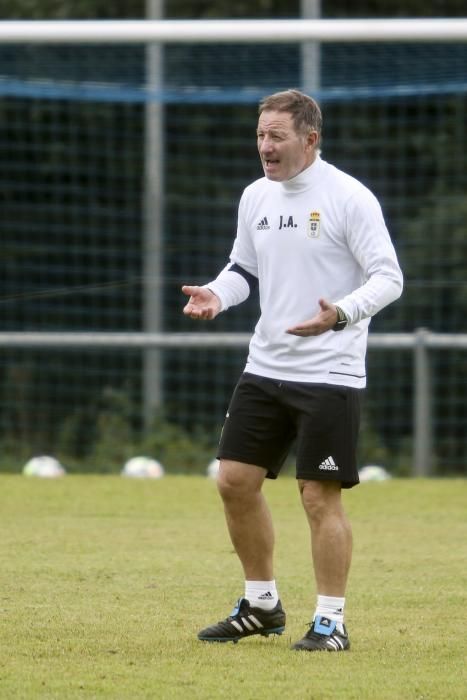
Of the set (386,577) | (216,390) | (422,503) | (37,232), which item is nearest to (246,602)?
(386,577)

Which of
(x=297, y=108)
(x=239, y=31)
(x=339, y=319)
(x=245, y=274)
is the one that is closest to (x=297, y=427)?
(x=339, y=319)

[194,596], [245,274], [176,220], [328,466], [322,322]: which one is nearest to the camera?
[322,322]

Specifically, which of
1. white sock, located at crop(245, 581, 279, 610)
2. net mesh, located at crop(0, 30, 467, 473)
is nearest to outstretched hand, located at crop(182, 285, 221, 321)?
white sock, located at crop(245, 581, 279, 610)

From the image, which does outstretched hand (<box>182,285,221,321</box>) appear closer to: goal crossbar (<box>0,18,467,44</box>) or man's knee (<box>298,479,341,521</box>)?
→ man's knee (<box>298,479,341,521</box>)

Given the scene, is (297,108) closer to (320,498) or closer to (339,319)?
(339,319)

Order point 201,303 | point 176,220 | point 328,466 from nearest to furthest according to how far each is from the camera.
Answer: point 328,466
point 201,303
point 176,220

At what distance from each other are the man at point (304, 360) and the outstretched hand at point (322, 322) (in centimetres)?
14

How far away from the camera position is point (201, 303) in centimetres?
540

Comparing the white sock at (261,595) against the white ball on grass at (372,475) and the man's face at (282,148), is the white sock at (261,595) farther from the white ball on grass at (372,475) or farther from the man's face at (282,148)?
the white ball on grass at (372,475)

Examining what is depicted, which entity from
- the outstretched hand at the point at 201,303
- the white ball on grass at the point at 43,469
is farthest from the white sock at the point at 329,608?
the white ball on grass at the point at 43,469

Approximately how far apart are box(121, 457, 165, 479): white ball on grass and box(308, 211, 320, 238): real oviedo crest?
581cm

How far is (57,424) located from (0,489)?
345 centimetres

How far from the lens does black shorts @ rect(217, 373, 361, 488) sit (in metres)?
5.15

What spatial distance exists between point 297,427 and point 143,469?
5.84m
